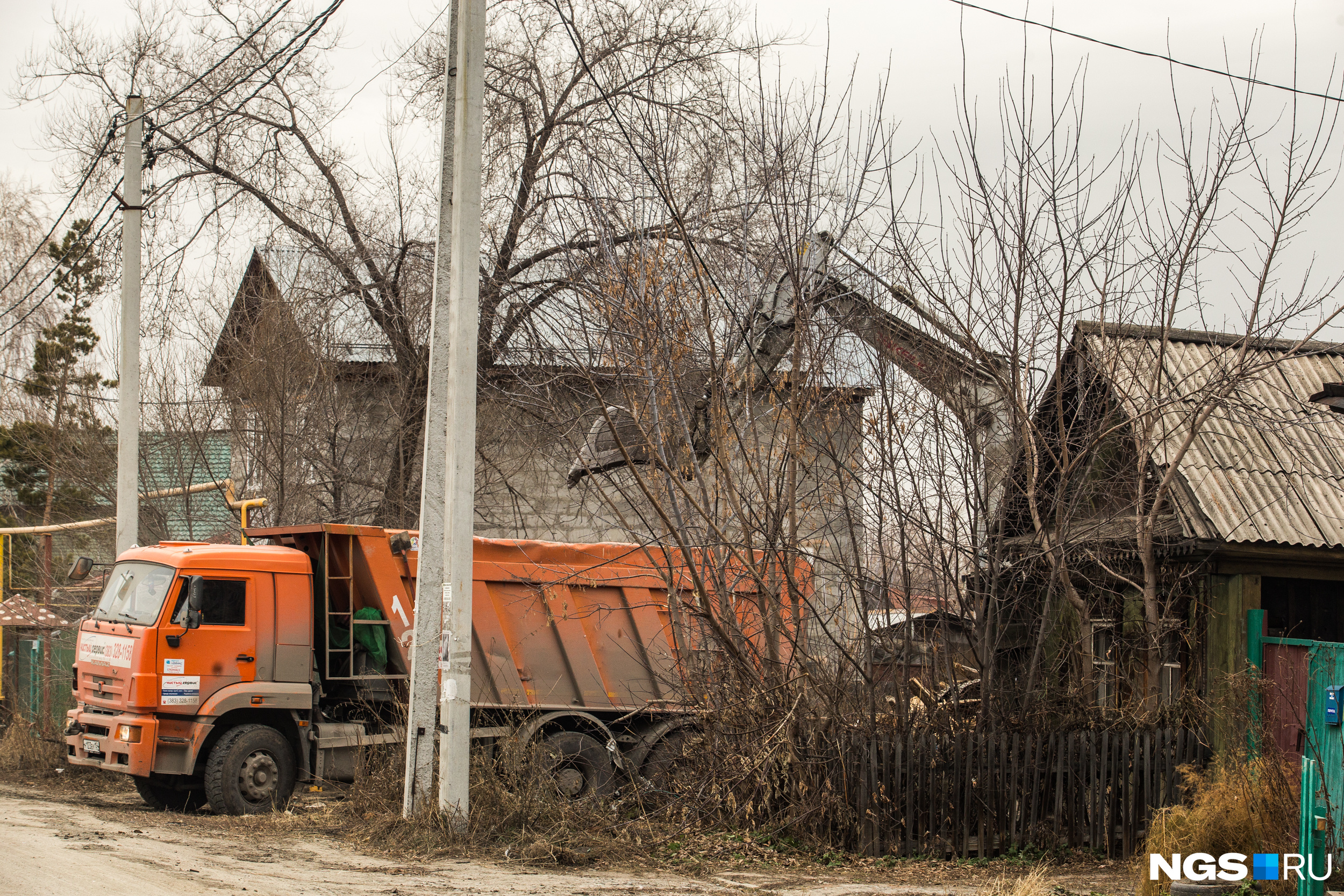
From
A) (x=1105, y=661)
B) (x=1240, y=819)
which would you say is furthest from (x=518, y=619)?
(x=1240, y=819)

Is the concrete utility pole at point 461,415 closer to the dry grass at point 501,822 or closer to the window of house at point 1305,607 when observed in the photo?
the dry grass at point 501,822

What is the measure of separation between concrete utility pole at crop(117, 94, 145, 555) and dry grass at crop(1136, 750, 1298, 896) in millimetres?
10700

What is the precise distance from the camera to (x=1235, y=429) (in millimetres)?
11234

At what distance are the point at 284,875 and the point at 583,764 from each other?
4.55 metres

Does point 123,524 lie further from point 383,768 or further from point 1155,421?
point 1155,421

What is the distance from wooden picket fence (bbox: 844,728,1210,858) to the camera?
916 centimetres

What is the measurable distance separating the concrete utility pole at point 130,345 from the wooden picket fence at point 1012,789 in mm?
8617

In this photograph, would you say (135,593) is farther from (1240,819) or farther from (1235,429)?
(1235,429)

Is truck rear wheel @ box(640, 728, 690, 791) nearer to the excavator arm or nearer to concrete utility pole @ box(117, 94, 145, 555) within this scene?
the excavator arm

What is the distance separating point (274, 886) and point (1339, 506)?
9403 millimetres

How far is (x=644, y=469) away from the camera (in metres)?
10.8

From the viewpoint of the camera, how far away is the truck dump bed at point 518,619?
40.4ft

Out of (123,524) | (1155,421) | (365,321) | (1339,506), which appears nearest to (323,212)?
(365,321)

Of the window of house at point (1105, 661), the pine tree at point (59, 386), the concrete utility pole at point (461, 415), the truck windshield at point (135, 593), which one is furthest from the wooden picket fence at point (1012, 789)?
the pine tree at point (59, 386)
